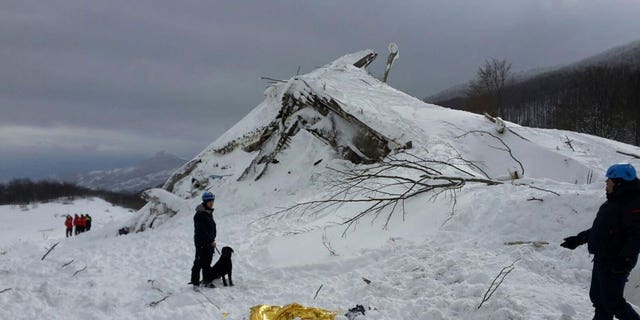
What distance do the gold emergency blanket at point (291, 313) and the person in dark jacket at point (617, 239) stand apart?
275 cm

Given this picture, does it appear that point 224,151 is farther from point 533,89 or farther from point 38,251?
point 533,89

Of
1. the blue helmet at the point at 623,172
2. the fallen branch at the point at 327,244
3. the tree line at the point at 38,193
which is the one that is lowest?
the tree line at the point at 38,193

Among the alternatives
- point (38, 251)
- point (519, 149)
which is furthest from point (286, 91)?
point (38, 251)

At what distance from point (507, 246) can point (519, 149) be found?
8.56 m

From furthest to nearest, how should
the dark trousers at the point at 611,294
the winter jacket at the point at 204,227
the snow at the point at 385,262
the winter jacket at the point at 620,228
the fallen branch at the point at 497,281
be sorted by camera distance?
the winter jacket at the point at 204,227
the snow at the point at 385,262
the fallen branch at the point at 497,281
the dark trousers at the point at 611,294
the winter jacket at the point at 620,228

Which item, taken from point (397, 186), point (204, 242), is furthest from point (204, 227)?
point (397, 186)

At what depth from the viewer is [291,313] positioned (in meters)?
5.02

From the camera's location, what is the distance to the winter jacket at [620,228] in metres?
3.64

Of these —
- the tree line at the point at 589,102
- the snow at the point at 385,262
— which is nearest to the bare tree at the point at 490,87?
the tree line at the point at 589,102

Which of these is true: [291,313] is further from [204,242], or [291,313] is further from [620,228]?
[620,228]

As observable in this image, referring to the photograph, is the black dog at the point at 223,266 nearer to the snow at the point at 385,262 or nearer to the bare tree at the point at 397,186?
the snow at the point at 385,262

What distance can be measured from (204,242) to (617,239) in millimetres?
5357

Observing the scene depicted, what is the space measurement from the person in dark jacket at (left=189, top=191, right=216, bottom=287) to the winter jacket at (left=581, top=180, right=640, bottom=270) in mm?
5094

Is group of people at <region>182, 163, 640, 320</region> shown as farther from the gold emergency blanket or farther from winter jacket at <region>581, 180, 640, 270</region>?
the gold emergency blanket
